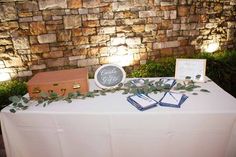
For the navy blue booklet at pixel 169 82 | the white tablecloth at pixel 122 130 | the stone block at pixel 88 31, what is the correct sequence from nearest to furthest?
the white tablecloth at pixel 122 130
the navy blue booklet at pixel 169 82
the stone block at pixel 88 31

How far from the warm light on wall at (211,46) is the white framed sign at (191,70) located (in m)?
2.58

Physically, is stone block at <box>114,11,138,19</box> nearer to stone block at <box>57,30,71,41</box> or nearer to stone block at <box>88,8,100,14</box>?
stone block at <box>88,8,100,14</box>

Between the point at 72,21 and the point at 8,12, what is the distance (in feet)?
3.28

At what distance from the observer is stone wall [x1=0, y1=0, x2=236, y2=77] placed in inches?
143

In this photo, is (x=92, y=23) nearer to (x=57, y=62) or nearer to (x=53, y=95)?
(x=57, y=62)

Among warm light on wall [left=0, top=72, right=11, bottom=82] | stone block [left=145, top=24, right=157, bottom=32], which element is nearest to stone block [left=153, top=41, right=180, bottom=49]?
stone block [left=145, top=24, right=157, bottom=32]

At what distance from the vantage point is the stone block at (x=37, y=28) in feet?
11.9

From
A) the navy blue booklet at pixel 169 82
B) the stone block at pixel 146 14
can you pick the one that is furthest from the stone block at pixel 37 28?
the navy blue booklet at pixel 169 82

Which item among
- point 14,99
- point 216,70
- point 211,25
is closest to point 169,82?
point 14,99

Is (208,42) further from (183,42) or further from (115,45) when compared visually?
(115,45)

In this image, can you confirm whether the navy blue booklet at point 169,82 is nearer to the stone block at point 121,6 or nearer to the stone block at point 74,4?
the stone block at point 121,6

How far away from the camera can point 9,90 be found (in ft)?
11.4

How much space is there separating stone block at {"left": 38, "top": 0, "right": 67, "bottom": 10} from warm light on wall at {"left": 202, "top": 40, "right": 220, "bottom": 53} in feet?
9.13

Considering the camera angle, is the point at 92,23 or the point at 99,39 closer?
the point at 92,23
